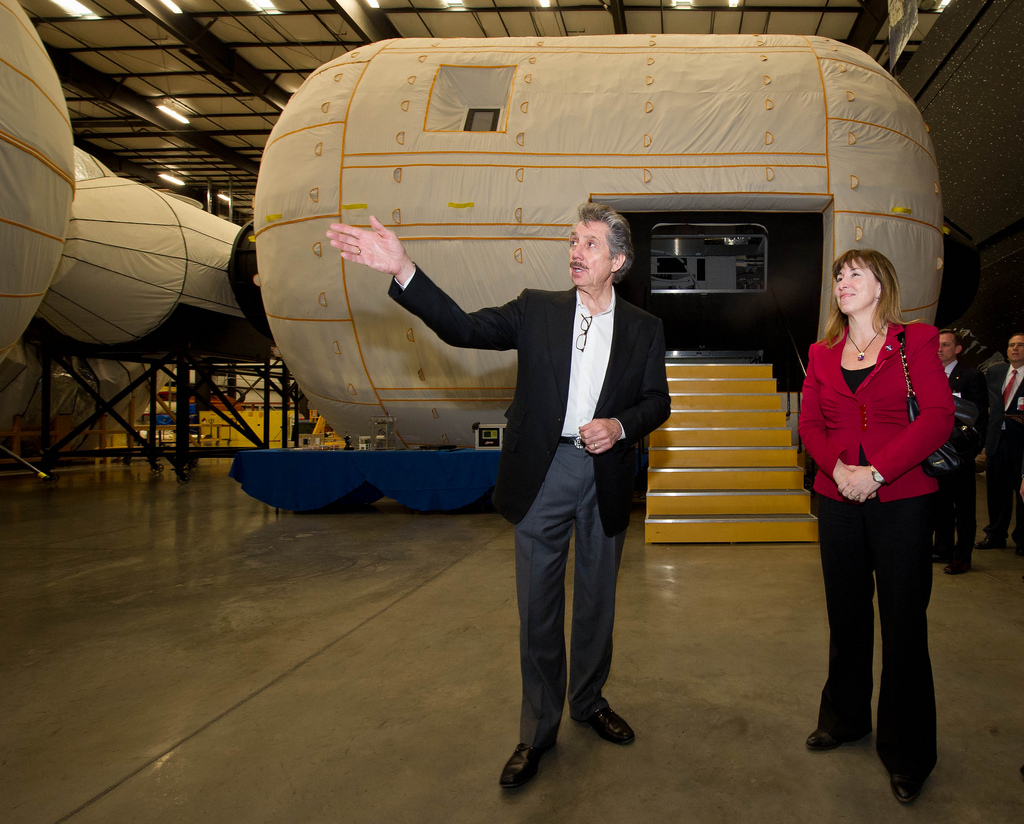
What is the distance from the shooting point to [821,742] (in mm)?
1828

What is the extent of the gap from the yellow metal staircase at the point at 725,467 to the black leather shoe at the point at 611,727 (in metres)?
2.57

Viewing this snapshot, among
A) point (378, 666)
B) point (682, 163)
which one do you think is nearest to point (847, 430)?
point (378, 666)

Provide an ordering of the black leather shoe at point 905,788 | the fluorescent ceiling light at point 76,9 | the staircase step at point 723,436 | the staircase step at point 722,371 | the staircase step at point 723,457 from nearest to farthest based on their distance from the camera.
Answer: the black leather shoe at point 905,788 → the staircase step at point 723,457 → the staircase step at point 723,436 → the staircase step at point 722,371 → the fluorescent ceiling light at point 76,9

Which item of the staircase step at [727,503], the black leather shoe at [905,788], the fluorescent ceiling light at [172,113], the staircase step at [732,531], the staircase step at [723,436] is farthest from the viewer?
the fluorescent ceiling light at [172,113]

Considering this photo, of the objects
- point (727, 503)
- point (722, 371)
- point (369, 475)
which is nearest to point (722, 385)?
point (722, 371)

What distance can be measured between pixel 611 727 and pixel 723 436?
3.44 meters

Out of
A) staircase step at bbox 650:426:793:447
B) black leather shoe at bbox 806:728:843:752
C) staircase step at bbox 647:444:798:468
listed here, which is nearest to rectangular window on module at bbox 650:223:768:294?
staircase step at bbox 650:426:793:447

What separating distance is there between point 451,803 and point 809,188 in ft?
16.2

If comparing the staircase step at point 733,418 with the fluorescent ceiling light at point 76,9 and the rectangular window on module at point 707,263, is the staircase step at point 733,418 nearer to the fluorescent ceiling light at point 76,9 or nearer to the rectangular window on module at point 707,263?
the rectangular window on module at point 707,263

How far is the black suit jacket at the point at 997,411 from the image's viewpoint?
165 inches

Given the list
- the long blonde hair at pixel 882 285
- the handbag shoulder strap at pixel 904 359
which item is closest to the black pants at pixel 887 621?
the handbag shoulder strap at pixel 904 359

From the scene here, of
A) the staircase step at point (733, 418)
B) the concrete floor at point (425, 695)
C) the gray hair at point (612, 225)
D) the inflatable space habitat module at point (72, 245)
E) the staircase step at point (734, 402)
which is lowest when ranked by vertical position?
the concrete floor at point (425, 695)

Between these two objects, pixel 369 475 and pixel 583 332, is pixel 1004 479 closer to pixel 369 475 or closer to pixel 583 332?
pixel 583 332

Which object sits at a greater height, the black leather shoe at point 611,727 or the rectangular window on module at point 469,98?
the rectangular window on module at point 469,98
